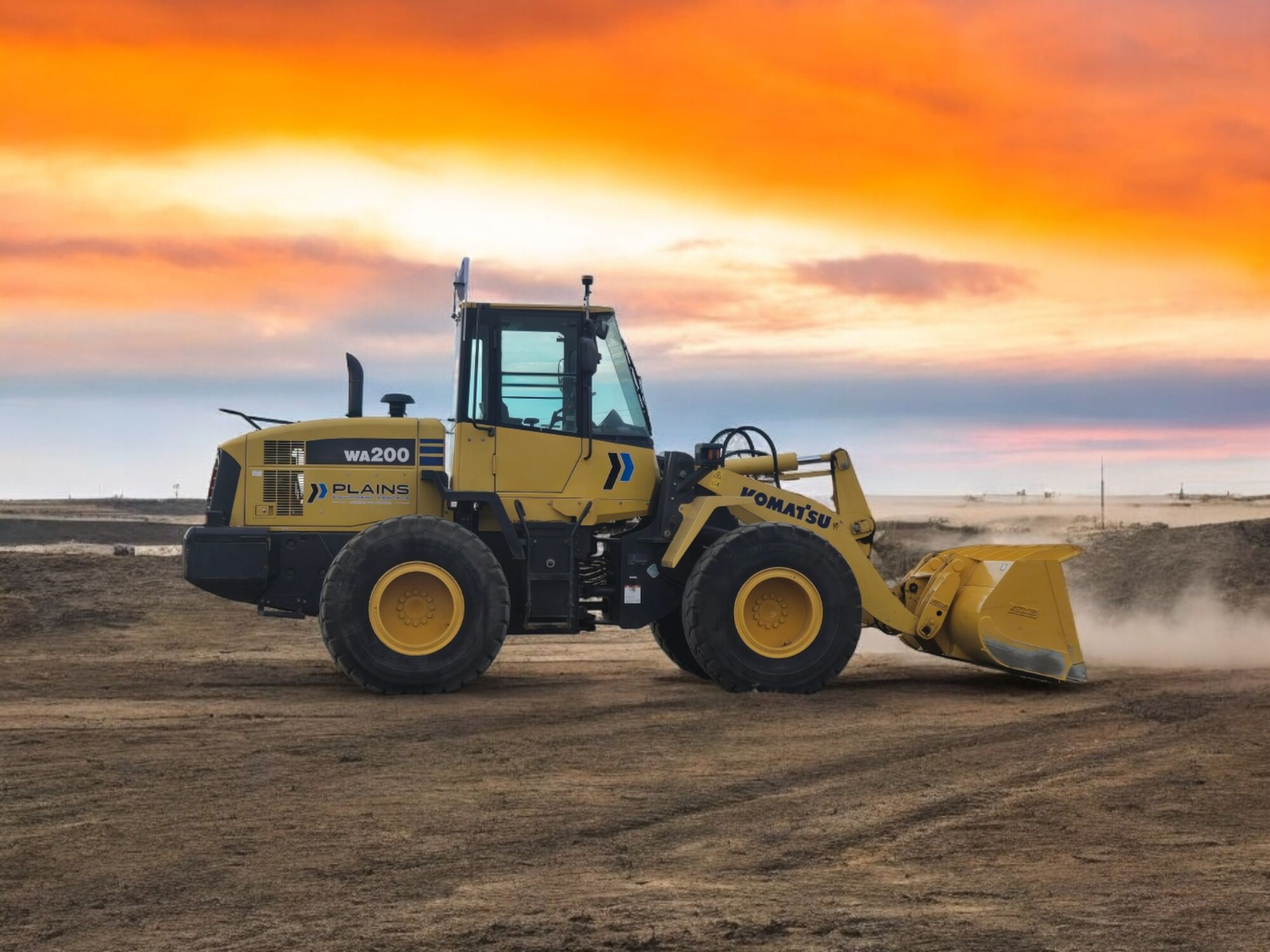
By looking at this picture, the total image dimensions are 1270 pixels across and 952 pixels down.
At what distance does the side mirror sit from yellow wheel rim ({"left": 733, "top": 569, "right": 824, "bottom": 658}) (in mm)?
2533

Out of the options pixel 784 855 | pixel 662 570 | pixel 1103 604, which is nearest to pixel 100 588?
pixel 662 570

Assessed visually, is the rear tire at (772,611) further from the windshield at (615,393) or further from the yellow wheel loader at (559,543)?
the windshield at (615,393)

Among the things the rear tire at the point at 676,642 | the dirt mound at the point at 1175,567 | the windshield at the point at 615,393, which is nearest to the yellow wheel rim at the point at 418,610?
the windshield at the point at 615,393

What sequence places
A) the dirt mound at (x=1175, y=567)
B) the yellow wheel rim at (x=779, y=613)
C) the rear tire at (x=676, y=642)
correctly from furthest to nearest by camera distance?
the dirt mound at (x=1175, y=567) → the rear tire at (x=676, y=642) → the yellow wheel rim at (x=779, y=613)

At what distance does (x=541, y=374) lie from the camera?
13695 mm

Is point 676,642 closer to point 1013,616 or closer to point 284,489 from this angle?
point 1013,616

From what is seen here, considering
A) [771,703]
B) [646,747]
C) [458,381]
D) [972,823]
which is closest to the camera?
[972,823]

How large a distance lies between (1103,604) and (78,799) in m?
17.9

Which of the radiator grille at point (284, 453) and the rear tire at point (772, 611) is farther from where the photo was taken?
the radiator grille at point (284, 453)

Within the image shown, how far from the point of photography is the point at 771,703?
12703 millimetres

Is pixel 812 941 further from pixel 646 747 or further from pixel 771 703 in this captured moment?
pixel 771 703

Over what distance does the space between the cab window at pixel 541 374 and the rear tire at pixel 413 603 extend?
1.35 meters

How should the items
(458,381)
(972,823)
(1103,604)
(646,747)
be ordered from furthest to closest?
(1103,604)
(458,381)
(646,747)
(972,823)

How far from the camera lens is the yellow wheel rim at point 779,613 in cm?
1333
